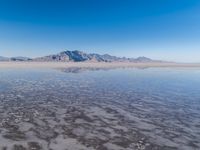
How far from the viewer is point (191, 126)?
1255 cm

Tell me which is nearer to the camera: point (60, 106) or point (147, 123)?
point (147, 123)

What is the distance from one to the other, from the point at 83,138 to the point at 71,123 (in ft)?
7.89

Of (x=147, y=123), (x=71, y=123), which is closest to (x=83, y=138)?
(x=71, y=123)

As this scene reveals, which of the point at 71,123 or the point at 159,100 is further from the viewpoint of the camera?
the point at 159,100

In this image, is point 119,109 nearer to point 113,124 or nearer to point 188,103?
point 113,124

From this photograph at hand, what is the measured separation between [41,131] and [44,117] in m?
2.56

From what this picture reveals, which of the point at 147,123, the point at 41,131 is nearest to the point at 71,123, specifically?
the point at 41,131

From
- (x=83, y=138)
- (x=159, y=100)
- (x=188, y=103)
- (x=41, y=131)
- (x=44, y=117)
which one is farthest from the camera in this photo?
(x=159, y=100)

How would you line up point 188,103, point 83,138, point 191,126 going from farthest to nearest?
1. point 188,103
2. point 191,126
3. point 83,138

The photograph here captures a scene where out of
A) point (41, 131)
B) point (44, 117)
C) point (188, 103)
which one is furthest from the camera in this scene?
point (188, 103)

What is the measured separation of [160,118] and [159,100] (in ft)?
19.0

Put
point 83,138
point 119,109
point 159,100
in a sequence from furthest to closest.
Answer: point 159,100
point 119,109
point 83,138

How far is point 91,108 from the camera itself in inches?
650

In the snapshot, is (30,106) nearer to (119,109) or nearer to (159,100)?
(119,109)
